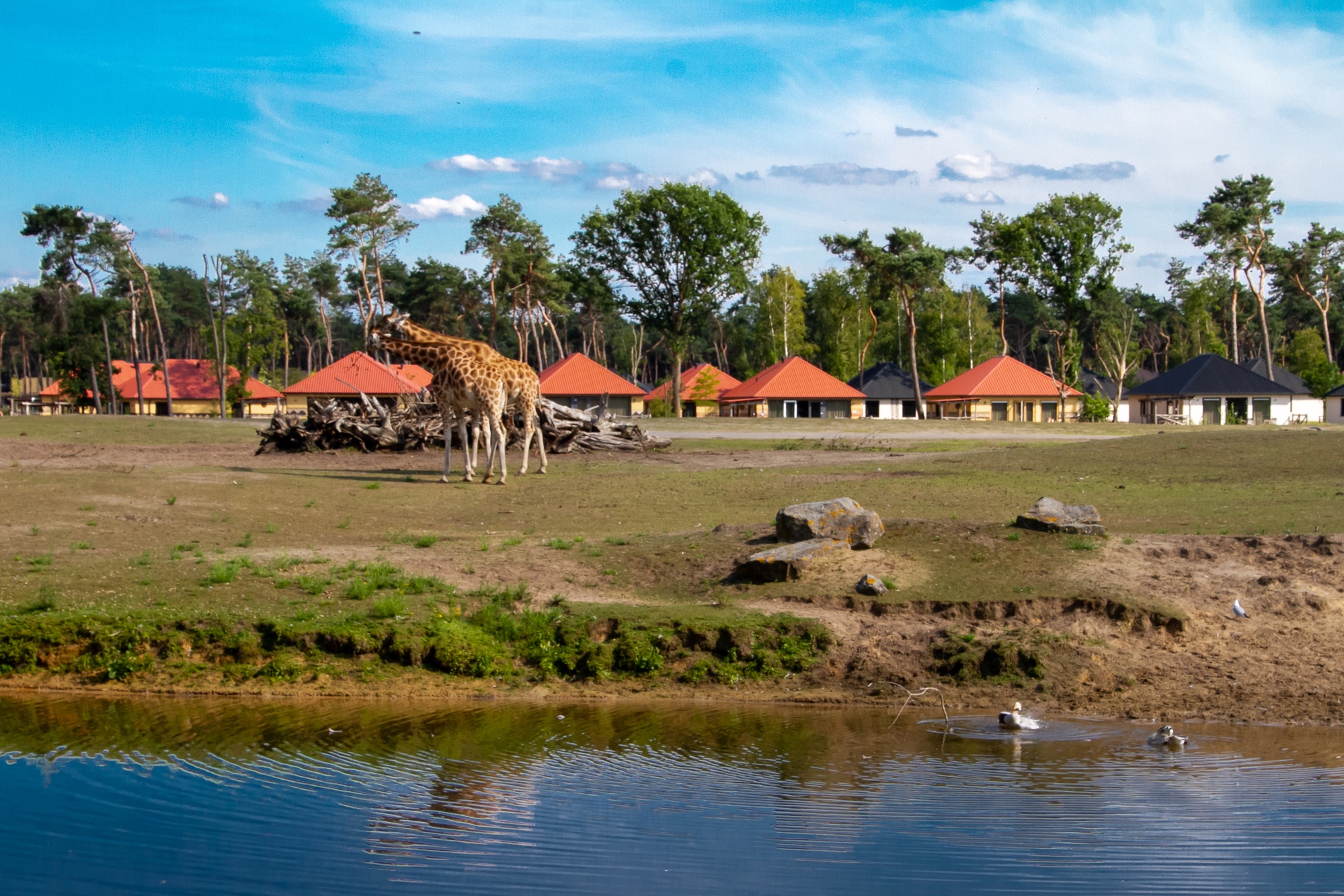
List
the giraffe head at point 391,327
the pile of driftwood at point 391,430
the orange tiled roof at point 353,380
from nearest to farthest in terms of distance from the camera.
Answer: the giraffe head at point 391,327, the pile of driftwood at point 391,430, the orange tiled roof at point 353,380

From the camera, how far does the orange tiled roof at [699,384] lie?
8922 centimetres

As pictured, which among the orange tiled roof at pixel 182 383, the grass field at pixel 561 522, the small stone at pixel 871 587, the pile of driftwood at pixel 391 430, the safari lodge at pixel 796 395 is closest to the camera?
the small stone at pixel 871 587

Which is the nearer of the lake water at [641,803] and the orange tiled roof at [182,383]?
the lake water at [641,803]

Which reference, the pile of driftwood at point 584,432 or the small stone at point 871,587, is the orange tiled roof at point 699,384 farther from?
the small stone at point 871,587

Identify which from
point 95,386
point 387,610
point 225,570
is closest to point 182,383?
point 95,386

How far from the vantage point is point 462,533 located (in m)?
15.7

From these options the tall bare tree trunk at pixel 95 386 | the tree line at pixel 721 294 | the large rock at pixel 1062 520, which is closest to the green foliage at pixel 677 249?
the tree line at pixel 721 294

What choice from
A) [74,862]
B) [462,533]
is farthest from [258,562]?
[74,862]

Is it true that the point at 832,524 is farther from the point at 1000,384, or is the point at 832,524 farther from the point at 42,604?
the point at 1000,384

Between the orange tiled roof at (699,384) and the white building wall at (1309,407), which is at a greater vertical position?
the orange tiled roof at (699,384)

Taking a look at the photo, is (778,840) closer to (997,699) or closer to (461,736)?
(461,736)

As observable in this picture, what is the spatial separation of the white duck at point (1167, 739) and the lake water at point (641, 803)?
0.42 ft

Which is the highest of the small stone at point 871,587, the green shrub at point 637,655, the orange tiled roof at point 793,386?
the orange tiled roof at point 793,386

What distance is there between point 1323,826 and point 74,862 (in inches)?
276
